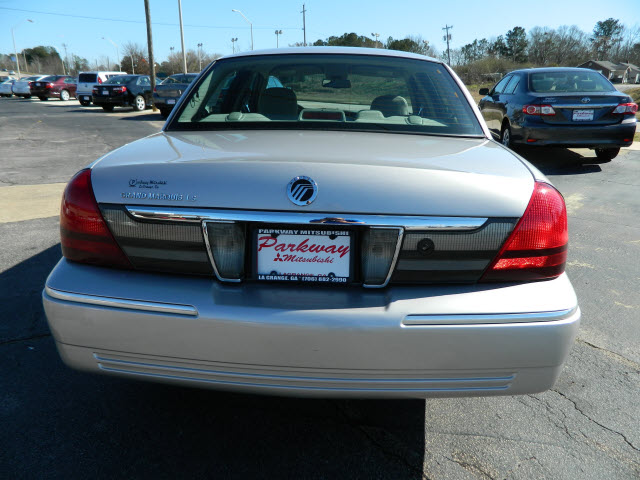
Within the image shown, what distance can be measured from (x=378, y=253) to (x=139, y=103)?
2373 centimetres

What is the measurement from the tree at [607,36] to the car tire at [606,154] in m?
123

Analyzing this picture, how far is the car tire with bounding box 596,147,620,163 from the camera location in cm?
913

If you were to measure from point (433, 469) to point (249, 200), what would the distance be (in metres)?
1.23

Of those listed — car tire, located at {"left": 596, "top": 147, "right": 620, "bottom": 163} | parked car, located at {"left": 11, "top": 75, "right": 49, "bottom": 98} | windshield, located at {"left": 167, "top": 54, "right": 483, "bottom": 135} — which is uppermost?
windshield, located at {"left": 167, "top": 54, "right": 483, "bottom": 135}

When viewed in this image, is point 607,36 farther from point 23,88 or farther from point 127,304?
point 127,304

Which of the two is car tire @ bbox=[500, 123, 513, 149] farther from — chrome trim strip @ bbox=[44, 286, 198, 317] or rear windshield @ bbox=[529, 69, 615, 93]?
chrome trim strip @ bbox=[44, 286, 198, 317]

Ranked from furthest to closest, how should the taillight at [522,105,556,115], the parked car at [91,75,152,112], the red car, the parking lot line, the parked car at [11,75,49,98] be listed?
the parked car at [11,75,49,98]
the red car
the parked car at [91,75,152,112]
the taillight at [522,105,556,115]
the parking lot line

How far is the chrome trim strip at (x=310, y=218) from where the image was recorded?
5.52ft

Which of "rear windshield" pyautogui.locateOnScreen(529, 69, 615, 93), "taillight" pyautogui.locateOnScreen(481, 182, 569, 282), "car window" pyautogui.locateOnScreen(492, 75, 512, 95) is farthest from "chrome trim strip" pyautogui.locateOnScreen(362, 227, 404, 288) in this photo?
"car window" pyautogui.locateOnScreen(492, 75, 512, 95)

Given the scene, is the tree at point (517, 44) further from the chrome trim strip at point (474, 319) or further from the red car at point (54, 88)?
the chrome trim strip at point (474, 319)

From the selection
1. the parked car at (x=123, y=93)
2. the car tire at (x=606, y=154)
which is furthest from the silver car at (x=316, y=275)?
the parked car at (x=123, y=93)

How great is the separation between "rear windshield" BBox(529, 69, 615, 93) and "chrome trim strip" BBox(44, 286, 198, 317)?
27.4 ft

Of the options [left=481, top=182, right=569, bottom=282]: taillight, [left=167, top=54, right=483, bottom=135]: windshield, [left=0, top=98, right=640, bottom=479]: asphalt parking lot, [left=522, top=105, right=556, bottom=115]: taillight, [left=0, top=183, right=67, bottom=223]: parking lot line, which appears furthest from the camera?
[left=522, top=105, right=556, bottom=115]: taillight

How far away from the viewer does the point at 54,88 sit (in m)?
34.5
